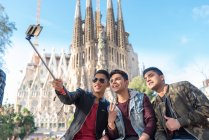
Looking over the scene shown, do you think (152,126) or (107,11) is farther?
(107,11)

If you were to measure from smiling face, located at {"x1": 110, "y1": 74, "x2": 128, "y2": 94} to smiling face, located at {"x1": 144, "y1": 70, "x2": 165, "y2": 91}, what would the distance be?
1.15ft


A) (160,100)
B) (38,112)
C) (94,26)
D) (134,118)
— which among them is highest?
(94,26)

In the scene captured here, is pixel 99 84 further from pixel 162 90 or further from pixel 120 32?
pixel 120 32

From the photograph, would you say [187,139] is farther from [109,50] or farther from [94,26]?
[94,26]

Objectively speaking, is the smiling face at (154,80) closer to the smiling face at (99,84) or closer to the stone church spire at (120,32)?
the smiling face at (99,84)

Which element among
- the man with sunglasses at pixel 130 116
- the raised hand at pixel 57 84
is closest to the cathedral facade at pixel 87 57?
the man with sunglasses at pixel 130 116

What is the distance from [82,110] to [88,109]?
88 mm

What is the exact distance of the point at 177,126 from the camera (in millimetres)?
3475

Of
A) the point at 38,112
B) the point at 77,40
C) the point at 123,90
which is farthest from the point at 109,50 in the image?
the point at 123,90

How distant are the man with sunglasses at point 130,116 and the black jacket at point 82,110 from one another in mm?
198

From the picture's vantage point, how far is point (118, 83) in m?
4.04

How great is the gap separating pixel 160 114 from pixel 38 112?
187 ft

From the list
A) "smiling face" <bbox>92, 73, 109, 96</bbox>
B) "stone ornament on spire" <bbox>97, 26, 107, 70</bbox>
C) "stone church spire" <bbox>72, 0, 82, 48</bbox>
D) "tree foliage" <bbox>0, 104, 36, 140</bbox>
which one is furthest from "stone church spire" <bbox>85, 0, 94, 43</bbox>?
"smiling face" <bbox>92, 73, 109, 96</bbox>

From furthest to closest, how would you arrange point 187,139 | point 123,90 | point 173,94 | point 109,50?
point 109,50 → point 123,90 → point 173,94 → point 187,139
